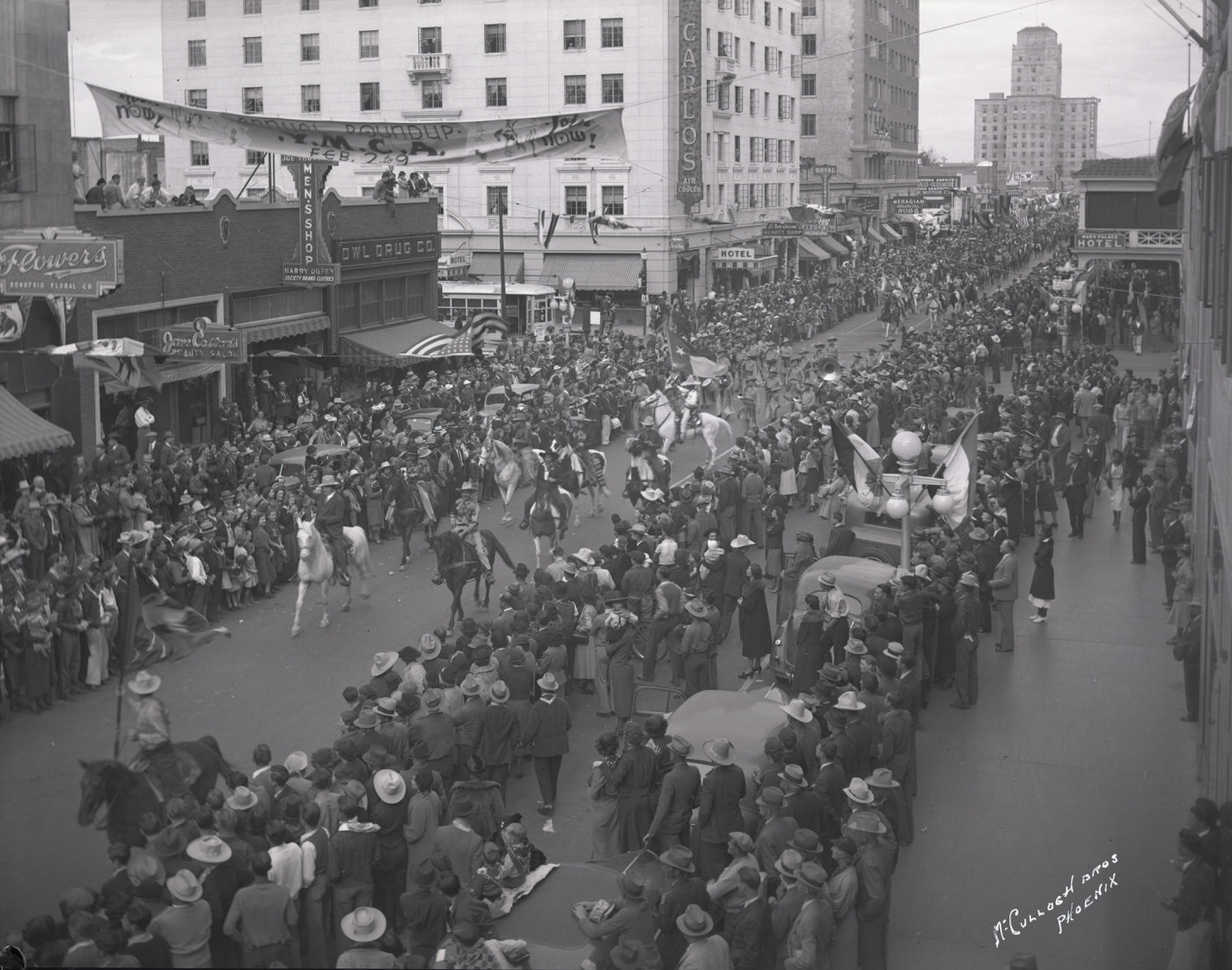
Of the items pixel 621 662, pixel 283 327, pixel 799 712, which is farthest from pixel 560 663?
pixel 283 327

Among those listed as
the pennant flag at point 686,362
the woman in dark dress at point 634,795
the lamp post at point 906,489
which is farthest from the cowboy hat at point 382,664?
the pennant flag at point 686,362

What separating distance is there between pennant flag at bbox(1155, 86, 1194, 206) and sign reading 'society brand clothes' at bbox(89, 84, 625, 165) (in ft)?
18.9

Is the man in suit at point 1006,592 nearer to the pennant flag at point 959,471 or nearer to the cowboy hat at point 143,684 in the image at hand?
the pennant flag at point 959,471

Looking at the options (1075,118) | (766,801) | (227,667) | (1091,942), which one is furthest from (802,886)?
(1075,118)

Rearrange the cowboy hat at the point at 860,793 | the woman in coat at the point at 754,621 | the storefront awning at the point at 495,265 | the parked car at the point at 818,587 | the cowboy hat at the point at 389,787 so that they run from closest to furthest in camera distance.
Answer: the cowboy hat at the point at 389,787 < the cowboy hat at the point at 860,793 < the parked car at the point at 818,587 < the woman in coat at the point at 754,621 < the storefront awning at the point at 495,265

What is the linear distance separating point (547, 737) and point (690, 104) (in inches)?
1974

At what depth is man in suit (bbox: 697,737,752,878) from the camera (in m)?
11.6

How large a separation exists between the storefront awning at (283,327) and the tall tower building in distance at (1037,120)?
17914mm

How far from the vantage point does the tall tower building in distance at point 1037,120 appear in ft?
104

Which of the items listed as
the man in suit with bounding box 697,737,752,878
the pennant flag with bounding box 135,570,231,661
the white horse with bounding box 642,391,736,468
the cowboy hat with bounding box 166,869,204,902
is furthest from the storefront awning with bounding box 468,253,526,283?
the cowboy hat with bounding box 166,869,204,902

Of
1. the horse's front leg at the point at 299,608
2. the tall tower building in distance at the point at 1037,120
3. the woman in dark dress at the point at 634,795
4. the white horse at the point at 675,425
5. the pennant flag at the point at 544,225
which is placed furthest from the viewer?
the pennant flag at the point at 544,225

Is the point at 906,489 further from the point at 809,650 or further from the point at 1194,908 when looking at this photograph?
the point at 1194,908

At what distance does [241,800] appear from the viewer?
397 inches

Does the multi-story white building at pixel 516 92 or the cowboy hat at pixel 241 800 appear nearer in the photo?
the cowboy hat at pixel 241 800
